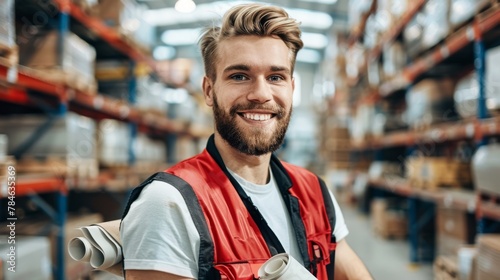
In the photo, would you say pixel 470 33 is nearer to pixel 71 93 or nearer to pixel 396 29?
pixel 396 29

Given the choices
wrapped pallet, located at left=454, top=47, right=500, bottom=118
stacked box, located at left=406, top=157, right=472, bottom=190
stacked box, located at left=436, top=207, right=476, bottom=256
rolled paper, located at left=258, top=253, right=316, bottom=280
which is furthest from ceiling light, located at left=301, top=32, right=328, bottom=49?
rolled paper, located at left=258, top=253, right=316, bottom=280

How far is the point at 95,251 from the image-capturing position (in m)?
1.11

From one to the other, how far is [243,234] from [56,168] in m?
2.60

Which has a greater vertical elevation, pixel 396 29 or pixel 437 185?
pixel 396 29

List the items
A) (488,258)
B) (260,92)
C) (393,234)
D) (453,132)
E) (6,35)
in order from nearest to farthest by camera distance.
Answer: (260,92)
(488,258)
(6,35)
(453,132)
(393,234)

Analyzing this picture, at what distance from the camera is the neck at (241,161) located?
1.39 meters

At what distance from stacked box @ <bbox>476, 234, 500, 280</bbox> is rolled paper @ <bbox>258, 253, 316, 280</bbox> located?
178 cm

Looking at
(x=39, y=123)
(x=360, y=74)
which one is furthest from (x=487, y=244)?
(x=360, y=74)

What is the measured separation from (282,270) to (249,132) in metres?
0.45

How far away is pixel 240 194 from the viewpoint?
1295 mm

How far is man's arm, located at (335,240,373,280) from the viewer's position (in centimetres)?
151

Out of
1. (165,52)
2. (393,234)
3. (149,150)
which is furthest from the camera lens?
(165,52)

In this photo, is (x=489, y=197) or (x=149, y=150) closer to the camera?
(x=489, y=197)

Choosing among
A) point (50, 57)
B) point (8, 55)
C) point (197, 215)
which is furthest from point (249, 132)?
point (50, 57)
